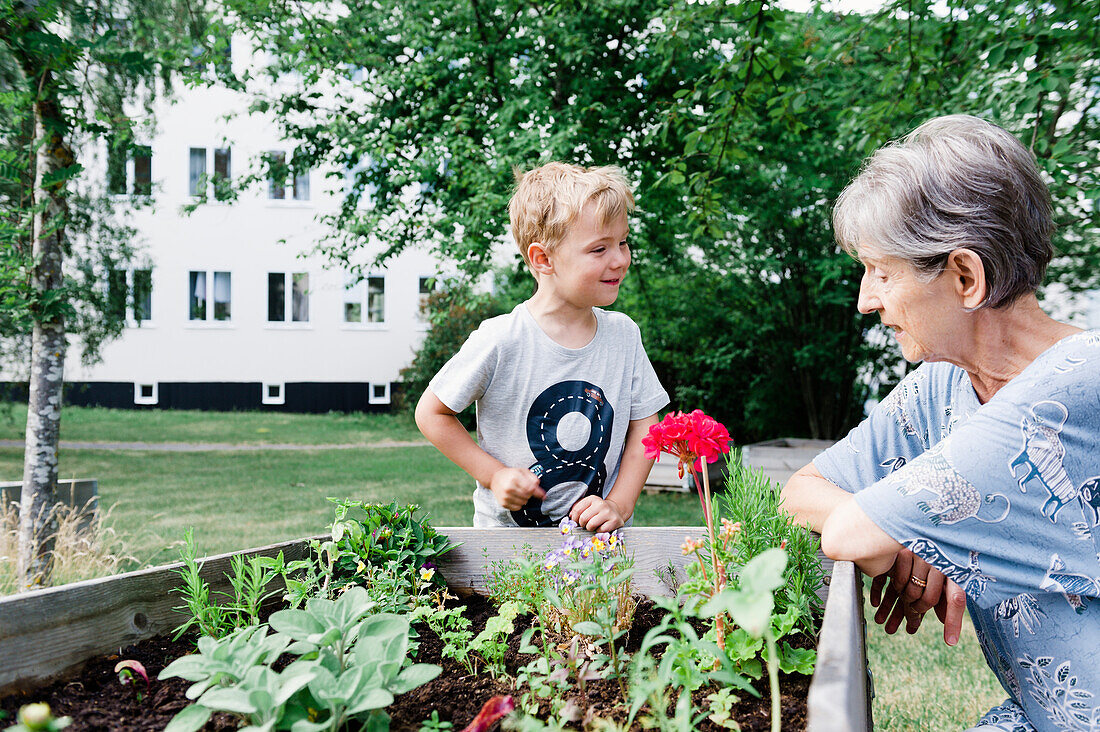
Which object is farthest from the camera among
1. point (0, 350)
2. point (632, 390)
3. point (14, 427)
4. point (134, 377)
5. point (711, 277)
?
point (134, 377)

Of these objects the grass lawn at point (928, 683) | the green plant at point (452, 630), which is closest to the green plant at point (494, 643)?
the green plant at point (452, 630)

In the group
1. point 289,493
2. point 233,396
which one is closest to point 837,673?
point 289,493

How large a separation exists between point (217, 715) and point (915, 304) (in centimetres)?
140

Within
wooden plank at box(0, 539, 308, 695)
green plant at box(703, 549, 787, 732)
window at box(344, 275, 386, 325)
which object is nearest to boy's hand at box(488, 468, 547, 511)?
wooden plank at box(0, 539, 308, 695)

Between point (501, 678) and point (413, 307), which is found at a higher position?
point (413, 307)

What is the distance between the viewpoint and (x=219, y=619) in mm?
1438

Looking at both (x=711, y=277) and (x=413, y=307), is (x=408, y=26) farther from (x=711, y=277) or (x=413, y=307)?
(x=413, y=307)

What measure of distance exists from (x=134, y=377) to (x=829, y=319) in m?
17.0

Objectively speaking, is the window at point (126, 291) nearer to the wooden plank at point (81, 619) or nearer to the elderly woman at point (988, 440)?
the wooden plank at point (81, 619)

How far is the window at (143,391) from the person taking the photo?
1997cm

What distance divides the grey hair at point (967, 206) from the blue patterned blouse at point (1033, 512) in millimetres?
180

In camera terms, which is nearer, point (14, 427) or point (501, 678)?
point (501, 678)

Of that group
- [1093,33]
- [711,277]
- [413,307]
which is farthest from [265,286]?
[1093,33]

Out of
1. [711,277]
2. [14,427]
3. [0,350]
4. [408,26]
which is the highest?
[408,26]
